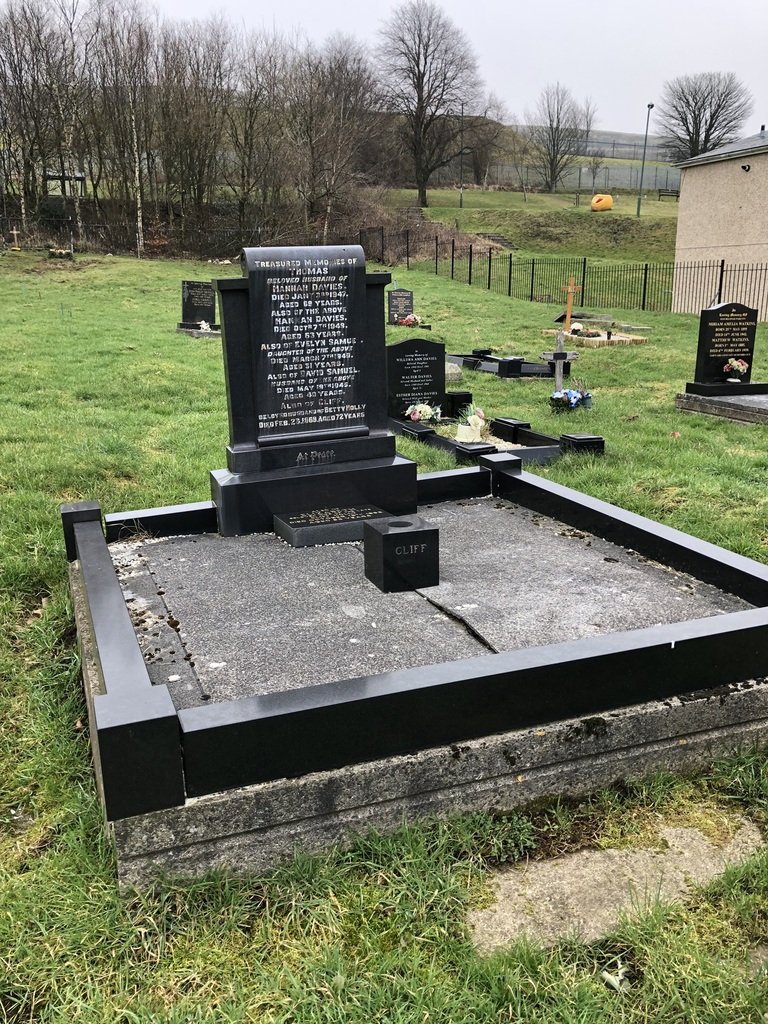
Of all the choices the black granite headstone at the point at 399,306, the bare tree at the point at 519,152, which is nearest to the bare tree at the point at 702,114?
the bare tree at the point at 519,152

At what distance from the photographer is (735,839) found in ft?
9.41

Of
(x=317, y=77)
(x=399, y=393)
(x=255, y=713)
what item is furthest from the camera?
(x=317, y=77)

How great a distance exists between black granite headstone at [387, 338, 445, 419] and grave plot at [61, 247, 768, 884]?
3.60 metres

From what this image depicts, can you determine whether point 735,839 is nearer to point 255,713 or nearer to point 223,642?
point 255,713

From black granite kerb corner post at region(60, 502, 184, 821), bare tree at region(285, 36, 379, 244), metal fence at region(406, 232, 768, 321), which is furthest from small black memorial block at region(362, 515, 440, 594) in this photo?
bare tree at region(285, 36, 379, 244)

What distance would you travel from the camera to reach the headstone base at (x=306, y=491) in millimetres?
5301

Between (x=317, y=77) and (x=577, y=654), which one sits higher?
(x=317, y=77)

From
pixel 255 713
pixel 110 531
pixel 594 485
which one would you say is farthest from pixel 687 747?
pixel 594 485

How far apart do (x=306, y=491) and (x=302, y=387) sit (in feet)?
2.25

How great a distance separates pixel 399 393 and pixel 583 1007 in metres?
7.96

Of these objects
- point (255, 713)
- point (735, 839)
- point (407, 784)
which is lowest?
point (735, 839)

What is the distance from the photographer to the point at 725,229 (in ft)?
85.8

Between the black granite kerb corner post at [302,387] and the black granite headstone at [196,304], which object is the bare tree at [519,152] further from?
the black granite kerb corner post at [302,387]

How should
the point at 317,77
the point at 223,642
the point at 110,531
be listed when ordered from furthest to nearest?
the point at 317,77 → the point at 110,531 → the point at 223,642
